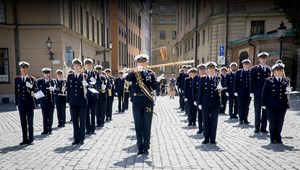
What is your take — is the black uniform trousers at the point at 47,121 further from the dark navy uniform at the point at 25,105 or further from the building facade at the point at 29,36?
the building facade at the point at 29,36

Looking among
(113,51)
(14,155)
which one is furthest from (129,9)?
(14,155)

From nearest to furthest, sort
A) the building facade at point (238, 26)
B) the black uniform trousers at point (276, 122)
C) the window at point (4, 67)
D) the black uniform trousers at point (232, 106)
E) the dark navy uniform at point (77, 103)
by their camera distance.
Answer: the black uniform trousers at point (276, 122)
the dark navy uniform at point (77, 103)
the black uniform trousers at point (232, 106)
the window at point (4, 67)
the building facade at point (238, 26)

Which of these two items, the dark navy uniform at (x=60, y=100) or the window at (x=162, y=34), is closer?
the dark navy uniform at (x=60, y=100)

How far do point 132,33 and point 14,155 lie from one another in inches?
1709

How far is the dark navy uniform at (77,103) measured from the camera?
6.89 m

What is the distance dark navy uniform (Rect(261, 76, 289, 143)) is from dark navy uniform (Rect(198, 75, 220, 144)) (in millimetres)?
1368

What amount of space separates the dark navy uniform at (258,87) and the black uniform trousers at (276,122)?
1182mm

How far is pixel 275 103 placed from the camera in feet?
22.0

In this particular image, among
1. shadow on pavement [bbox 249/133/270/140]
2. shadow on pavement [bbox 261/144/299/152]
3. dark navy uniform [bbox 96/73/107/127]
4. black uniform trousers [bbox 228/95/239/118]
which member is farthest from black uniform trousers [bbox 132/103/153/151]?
black uniform trousers [bbox 228/95/239/118]

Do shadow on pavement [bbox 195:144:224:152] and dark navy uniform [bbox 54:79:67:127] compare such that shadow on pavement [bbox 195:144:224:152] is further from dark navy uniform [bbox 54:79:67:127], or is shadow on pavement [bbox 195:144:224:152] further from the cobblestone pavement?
dark navy uniform [bbox 54:79:67:127]

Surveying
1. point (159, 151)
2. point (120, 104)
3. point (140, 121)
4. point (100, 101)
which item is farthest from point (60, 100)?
point (159, 151)

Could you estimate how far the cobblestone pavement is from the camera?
5.25 meters

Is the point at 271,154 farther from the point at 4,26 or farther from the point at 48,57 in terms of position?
the point at 4,26

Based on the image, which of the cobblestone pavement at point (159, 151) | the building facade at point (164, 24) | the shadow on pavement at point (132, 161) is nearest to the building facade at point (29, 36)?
the cobblestone pavement at point (159, 151)
